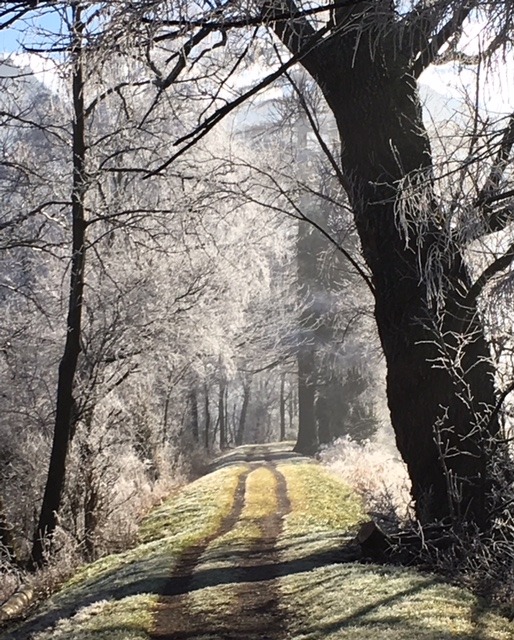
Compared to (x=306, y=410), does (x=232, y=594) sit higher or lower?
lower

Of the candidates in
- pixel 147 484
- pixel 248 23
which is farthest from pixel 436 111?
pixel 147 484

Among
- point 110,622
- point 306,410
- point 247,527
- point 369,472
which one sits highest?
point 306,410

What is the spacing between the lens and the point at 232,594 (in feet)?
27.0

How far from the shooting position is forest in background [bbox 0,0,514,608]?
4.30 metres

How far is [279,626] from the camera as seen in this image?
696 cm

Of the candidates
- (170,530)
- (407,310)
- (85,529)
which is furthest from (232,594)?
(170,530)

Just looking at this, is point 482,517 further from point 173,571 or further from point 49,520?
point 49,520

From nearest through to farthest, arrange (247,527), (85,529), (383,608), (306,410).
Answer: (383,608) → (247,527) → (85,529) → (306,410)

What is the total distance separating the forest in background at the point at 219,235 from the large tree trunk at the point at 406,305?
0.08 ft

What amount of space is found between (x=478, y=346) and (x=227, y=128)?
1574 cm

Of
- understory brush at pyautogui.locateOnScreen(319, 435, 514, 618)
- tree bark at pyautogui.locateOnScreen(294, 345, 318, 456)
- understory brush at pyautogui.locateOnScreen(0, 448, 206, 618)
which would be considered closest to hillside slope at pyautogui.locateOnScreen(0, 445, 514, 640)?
understory brush at pyautogui.locateOnScreen(319, 435, 514, 618)

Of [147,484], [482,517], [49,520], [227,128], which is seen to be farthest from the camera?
[227,128]

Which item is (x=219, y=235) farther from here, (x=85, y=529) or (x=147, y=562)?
(x=147, y=562)

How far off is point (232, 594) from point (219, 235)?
12.1 metres
